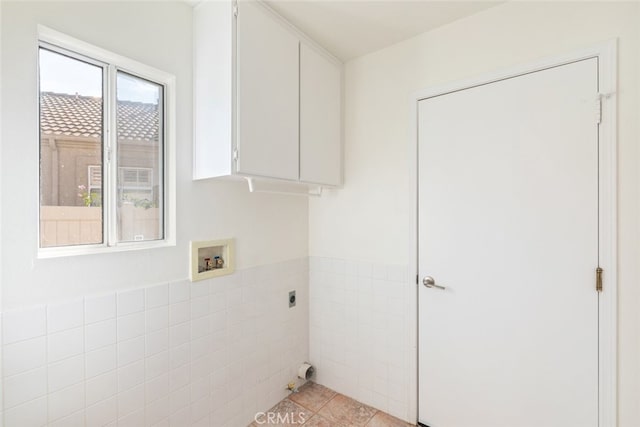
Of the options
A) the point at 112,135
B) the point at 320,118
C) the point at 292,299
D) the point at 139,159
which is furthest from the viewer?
the point at 292,299

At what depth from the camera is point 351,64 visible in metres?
2.21

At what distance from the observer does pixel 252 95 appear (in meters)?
1.52

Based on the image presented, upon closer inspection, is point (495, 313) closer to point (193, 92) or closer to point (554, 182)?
point (554, 182)

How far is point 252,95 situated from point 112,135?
0.68 meters

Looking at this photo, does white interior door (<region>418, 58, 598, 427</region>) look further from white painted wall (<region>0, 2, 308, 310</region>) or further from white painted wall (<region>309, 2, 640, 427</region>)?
white painted wall (<region>0, 2, 308, 310</region>)

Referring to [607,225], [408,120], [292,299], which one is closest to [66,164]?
[292,299]

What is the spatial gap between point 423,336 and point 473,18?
194 centimetres

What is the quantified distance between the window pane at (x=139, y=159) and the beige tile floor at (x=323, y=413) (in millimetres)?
1434

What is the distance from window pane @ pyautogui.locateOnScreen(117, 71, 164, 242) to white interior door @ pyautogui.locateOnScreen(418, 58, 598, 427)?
1536 millimetres

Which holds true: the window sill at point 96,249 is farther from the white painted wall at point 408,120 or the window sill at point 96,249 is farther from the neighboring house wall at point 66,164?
the white painted wall at point 408,120

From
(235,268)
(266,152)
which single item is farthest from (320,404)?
(266,152)

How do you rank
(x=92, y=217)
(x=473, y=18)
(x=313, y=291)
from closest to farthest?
(x=92, y=217) → (x=473, y=18) → (x=313, y=291)

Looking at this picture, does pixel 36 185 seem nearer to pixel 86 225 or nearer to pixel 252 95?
pixel 86 225

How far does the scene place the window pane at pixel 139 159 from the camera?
144 cm
